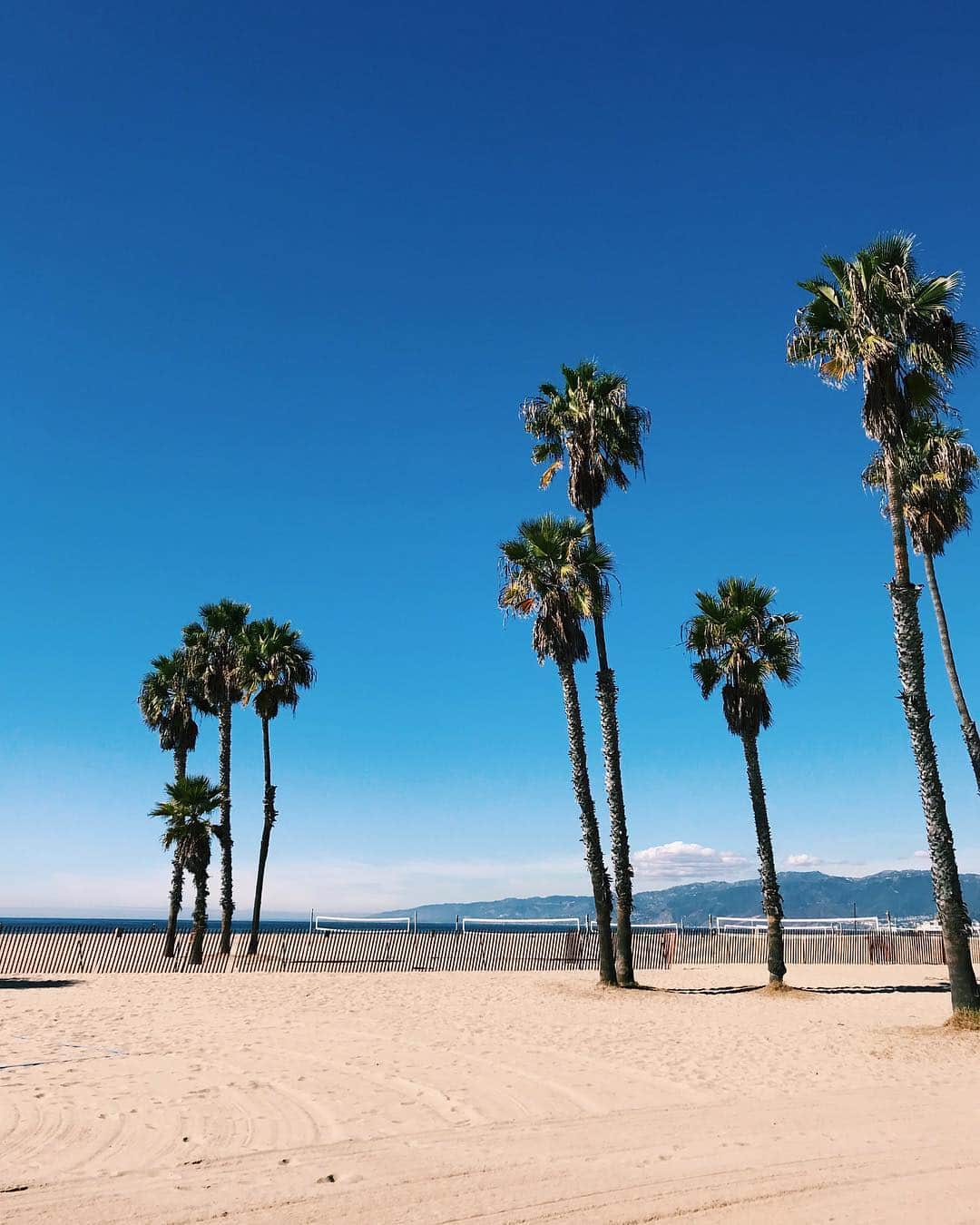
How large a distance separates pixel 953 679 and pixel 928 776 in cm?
1041

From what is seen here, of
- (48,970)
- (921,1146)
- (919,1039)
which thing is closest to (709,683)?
(919,1039)

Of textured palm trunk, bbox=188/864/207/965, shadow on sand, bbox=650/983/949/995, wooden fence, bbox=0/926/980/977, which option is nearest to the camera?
shadow on sand, bbox=650/983/949/995

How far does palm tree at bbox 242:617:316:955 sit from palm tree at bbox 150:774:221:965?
208cm

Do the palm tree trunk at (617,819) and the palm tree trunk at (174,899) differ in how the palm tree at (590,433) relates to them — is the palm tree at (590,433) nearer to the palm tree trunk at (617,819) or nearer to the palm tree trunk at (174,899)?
the palm tree trunk at (617,819)

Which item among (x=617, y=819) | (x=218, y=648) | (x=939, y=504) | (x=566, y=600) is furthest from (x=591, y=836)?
(x=218, y=648)

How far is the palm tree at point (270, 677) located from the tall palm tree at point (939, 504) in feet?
74.3

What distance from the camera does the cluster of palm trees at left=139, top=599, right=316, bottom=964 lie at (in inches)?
1352

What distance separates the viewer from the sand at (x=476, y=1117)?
684 centimetres

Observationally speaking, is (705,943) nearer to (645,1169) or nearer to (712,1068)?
(712,1068)

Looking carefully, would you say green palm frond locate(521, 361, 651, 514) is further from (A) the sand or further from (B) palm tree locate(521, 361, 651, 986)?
(A) the sand

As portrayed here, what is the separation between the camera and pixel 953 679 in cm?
2670

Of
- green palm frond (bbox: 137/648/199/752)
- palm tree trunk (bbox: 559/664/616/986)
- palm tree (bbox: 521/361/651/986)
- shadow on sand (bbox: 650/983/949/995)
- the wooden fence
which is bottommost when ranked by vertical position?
shadow on sand (bbox: 650/983/949/995)

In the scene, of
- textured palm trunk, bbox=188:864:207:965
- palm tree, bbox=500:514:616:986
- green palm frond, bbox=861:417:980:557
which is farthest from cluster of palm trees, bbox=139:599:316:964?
green palm frond, bbox=861:417:980:557

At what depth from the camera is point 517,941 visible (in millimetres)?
34000
